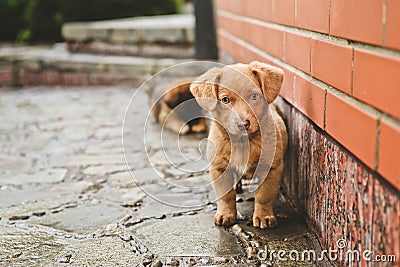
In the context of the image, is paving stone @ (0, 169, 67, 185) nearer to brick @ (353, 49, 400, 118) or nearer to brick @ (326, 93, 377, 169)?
brick @ (326, 93, 377, 169)

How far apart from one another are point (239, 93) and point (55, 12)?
8313 millimetres

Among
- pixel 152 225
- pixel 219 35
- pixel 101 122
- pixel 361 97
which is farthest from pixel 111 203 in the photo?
pixel 219 35

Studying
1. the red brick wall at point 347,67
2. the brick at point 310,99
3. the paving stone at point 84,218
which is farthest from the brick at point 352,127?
the paving stone at point 84,218

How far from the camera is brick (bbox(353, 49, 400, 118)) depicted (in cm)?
161

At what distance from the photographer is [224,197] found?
2781 mm

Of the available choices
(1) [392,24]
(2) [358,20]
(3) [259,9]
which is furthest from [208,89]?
(3) [259,9]

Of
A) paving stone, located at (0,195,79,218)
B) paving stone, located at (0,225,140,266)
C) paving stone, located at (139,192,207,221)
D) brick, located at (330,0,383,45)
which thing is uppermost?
brick, located at (330,0,383,45)

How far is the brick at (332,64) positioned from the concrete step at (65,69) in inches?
214

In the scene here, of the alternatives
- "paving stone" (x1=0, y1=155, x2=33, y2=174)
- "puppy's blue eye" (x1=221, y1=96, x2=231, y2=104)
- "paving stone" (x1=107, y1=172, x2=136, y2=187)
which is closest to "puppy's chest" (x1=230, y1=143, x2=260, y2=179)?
"puppy's blue eye" (x1=221, y1=96, x2=231, y2=104)

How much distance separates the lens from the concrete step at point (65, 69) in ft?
25.7

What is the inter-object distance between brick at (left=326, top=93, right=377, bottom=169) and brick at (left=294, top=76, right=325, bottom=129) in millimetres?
105

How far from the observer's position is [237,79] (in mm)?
2639

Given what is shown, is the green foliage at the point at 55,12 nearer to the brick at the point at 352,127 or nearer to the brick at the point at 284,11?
the brick at the point at 284,11

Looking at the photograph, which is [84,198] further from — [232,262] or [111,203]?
[232,262]
